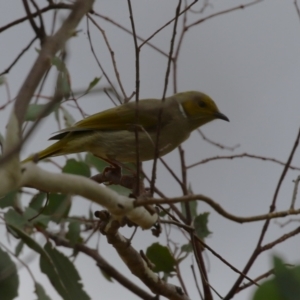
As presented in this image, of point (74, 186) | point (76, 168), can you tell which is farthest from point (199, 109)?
point (74, 186)

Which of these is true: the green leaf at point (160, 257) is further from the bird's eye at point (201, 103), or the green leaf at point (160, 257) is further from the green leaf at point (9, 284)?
the bird's eye at point (201, 103)

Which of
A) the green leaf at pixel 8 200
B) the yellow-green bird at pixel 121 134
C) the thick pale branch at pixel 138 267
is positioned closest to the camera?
the thick pale branch at pixel 138 267

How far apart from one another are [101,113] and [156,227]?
1.70 m

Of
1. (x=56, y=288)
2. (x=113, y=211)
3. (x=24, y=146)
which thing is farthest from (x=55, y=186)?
(x=56, y=288)

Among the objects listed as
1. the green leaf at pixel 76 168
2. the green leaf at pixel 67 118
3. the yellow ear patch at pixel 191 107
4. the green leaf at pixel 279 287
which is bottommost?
the green leaf at pixel 279 287

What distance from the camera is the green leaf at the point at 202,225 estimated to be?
11.8 ft

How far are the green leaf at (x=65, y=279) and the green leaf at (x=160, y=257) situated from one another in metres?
0.69

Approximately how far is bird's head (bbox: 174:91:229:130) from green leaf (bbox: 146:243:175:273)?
1.50 metres

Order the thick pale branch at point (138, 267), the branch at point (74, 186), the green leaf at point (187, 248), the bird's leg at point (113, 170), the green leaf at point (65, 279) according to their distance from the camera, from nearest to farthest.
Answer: the branch at point (74, 186)
the green leaf at point (65, 279)
the thick pale branch at point (138, 267)
the bird's leg at point (113, 170)
the green leaf at point (187, 248)

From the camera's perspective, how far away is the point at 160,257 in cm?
328

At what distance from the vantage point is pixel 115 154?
3914 mm

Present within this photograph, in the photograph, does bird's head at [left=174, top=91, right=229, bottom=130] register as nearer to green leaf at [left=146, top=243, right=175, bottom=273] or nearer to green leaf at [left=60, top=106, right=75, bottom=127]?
green leaf at [left=60, top=106, right=75, bottom=127]

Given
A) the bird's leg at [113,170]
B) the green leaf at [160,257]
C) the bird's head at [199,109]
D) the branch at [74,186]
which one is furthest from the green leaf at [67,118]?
the branch at [74,186]

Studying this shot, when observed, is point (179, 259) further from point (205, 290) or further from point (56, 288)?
point (56, 288)
